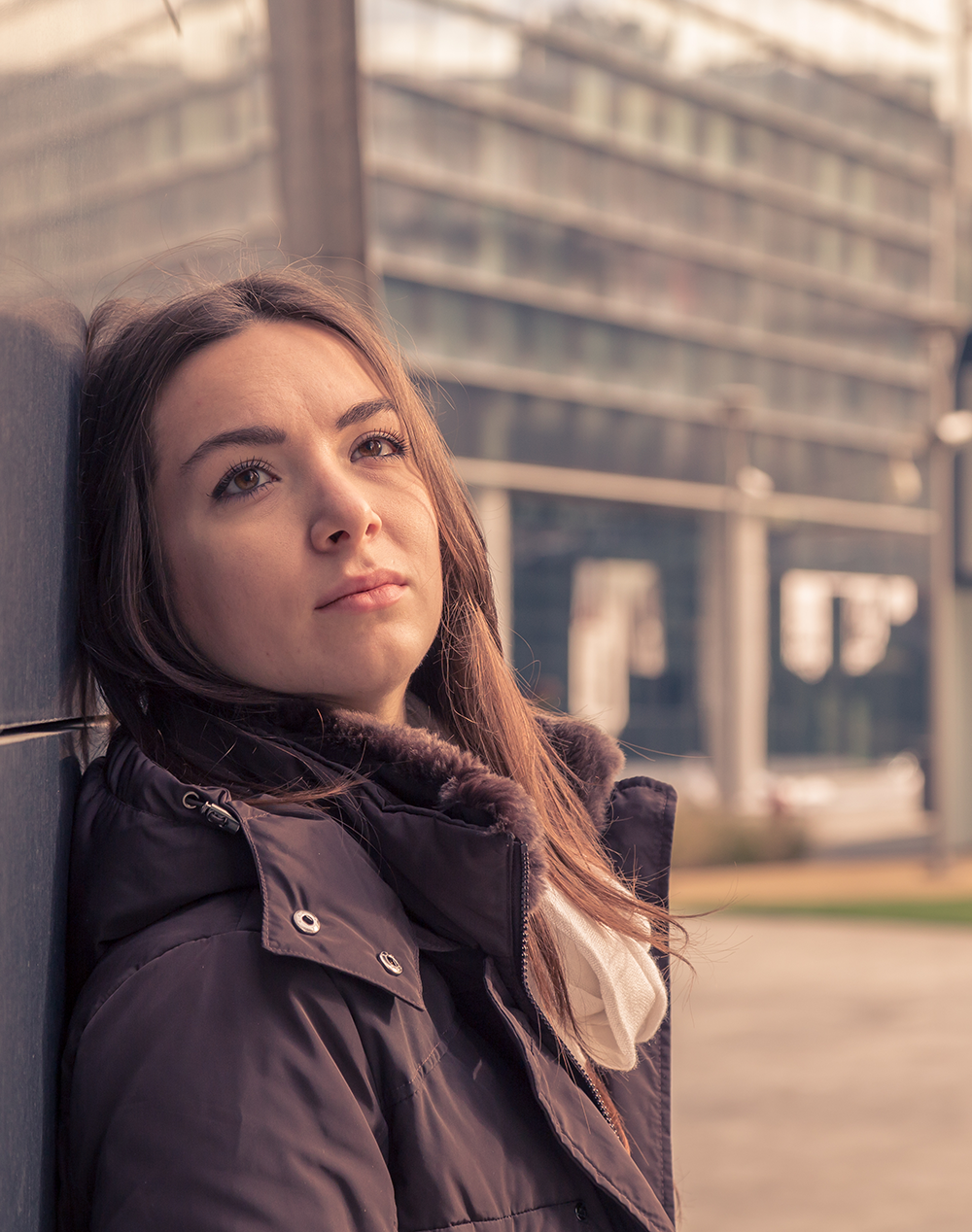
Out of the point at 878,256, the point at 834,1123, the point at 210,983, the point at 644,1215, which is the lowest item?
the point at 834,1123

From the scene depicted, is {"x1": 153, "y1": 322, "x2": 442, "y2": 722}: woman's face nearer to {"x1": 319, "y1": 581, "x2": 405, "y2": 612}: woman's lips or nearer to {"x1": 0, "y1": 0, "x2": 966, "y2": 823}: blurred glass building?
{"x1": 319, "y1": 581, "x2": 405, "y2": 612}: woman's lips

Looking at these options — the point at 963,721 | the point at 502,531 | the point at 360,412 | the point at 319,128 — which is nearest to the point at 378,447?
the point at 360,412

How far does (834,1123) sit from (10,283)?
5.47 meters

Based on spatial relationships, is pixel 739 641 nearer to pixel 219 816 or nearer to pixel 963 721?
pixel 963 721

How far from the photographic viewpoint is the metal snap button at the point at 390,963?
1302 millimetres

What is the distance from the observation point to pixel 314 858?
1.33 meters

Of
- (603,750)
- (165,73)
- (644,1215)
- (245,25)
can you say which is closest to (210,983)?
(644,1215)

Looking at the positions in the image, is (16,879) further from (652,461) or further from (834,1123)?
(652,461)

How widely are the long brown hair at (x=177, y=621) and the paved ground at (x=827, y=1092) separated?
195cm

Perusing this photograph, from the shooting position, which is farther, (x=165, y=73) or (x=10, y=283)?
(x=165, y=73)

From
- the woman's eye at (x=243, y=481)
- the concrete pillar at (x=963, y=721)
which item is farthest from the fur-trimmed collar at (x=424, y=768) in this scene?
the concrete pillar at (x=963, y=721)

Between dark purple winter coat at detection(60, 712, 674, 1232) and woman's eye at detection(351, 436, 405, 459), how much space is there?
12.5 inches

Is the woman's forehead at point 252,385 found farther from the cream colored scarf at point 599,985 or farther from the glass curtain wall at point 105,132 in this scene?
the cream colored scarf at point 599,985

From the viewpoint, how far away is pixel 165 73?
91.4 inches
